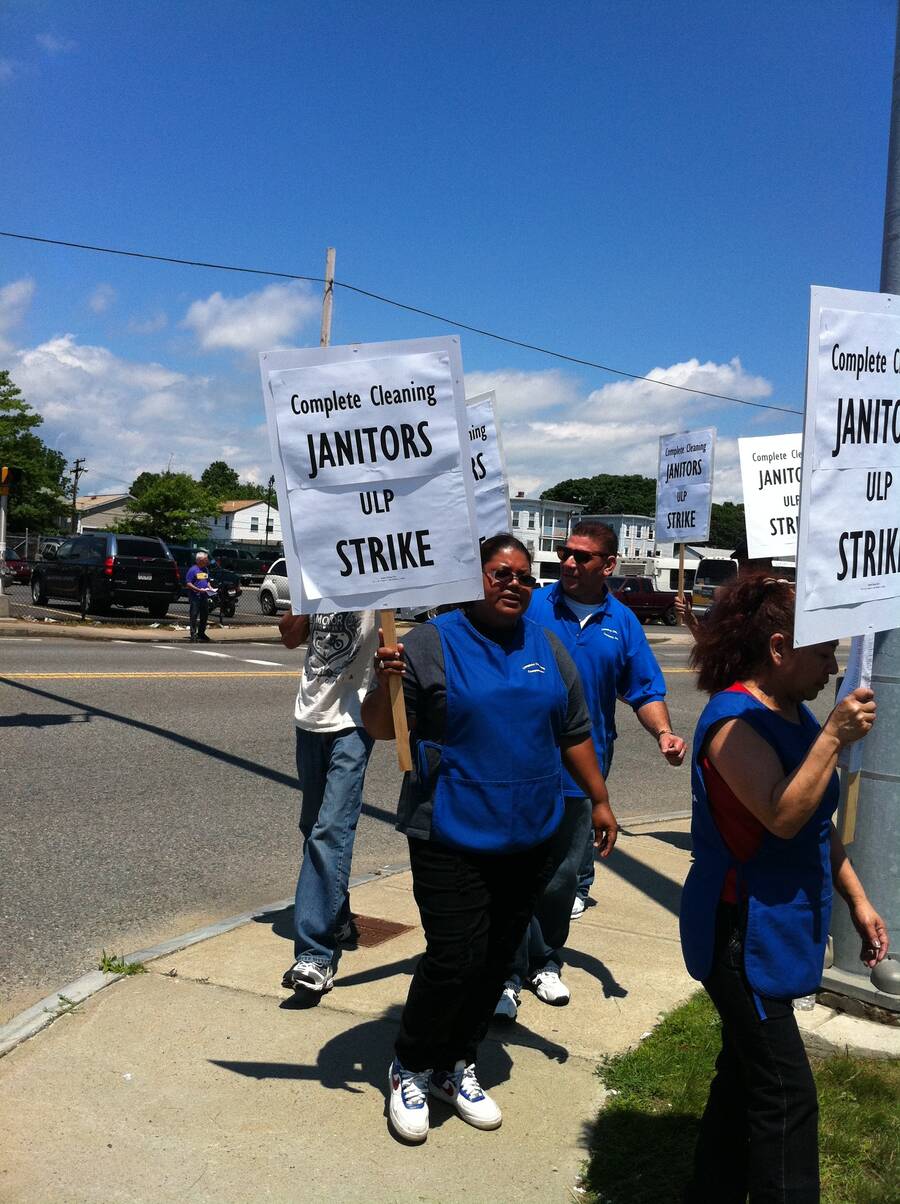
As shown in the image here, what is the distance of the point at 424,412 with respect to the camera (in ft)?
11.9

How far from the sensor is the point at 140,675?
1476 cm

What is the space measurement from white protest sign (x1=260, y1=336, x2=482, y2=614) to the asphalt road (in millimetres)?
2299

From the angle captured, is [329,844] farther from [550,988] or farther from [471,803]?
[471,803]

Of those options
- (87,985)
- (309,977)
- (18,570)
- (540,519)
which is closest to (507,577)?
(309,977)

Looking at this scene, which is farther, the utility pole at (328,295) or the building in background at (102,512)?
the building in background at (102,512)

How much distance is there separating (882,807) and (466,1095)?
6.31ft

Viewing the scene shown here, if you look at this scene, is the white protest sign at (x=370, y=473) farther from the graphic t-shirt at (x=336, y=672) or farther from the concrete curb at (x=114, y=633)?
the concrete curb at (x=114, y=633)

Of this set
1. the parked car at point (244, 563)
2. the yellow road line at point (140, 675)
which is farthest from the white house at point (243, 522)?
the yellow road line at point (140, 675)

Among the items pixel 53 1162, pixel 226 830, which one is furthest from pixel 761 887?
pixel 226 830

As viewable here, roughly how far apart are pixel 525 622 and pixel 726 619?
0.86 metres

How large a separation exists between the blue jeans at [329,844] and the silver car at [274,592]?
25.8 metres

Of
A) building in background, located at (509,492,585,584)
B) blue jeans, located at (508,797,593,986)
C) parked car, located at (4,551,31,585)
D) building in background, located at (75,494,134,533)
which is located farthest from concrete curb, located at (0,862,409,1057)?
building in background, located at (75,494,134,533)

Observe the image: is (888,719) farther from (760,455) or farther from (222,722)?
(222,722)

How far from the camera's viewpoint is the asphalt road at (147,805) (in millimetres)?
5457
